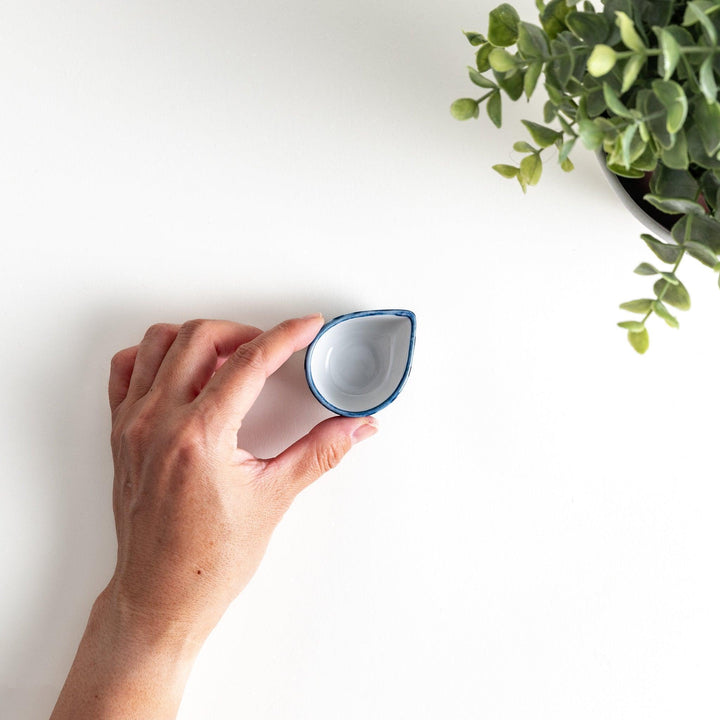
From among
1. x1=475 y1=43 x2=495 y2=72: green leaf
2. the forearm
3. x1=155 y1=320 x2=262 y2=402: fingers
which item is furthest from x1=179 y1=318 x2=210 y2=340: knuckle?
x1=475 y1=43 x2=495 y2=72: green leaf

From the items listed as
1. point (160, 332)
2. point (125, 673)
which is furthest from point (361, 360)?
point (125, 673)

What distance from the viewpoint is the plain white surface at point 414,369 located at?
0.94m

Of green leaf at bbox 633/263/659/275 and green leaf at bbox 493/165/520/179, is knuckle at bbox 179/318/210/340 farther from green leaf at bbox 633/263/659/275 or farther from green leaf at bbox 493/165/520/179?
green leaf at bbox 633/263/659/275

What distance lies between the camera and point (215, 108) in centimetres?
95

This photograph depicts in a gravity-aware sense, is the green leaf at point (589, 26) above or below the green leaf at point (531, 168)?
above

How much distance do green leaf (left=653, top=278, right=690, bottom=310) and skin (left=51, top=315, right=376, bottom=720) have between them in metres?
0.39

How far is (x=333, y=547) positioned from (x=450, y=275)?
1.29 ft

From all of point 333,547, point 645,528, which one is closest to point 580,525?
point 645,528

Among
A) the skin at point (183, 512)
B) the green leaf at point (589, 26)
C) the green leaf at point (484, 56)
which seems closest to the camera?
the green leaf at point (589, 26)

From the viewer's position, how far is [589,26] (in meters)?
0.63

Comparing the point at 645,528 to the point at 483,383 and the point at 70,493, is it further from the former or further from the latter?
the point at 70,493

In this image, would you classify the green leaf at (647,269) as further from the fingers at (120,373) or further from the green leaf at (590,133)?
the fingers at (120,373)

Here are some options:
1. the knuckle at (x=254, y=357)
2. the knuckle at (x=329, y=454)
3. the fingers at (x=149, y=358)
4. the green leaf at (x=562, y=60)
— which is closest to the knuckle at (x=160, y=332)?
the fingers at (x=149, y=358)

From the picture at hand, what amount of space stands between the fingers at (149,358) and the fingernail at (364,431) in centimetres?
27
